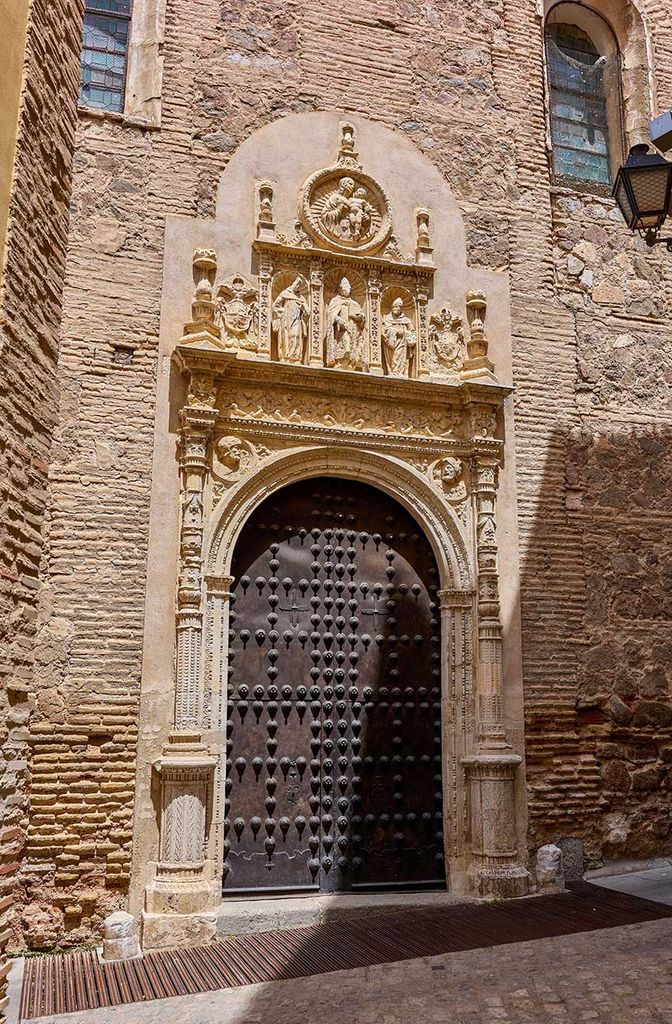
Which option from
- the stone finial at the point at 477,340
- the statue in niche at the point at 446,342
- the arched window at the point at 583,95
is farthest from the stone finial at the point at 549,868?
the arched window at the point at 583,95

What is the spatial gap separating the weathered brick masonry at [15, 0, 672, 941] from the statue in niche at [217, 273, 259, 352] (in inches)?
21.1

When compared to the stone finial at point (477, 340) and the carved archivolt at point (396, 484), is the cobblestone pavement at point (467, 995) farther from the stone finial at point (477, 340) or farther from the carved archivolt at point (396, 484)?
the stone finial at point (477, 340)

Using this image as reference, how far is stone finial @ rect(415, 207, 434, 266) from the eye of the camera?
7054 millimetres

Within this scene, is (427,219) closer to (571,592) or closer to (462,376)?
(462,376)

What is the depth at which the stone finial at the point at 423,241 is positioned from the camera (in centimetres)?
705

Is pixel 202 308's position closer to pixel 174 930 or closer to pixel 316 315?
pixel 316 315

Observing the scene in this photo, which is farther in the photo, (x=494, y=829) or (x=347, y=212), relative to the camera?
(x=347, y=212)

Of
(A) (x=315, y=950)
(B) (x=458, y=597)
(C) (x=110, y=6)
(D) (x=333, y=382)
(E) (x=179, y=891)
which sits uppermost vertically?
(C) (x=110, y=6)

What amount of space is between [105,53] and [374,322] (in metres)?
3.09

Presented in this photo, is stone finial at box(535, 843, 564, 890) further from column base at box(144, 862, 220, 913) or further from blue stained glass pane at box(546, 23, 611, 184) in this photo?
blue stained glass pane at box(546, 23, 611, 184)

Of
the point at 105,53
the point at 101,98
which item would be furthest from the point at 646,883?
the point at 105,53

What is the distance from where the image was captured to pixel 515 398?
712cm

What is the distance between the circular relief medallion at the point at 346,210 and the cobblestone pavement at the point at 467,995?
4.99 meters

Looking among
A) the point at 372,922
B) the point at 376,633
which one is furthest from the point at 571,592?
the point at 372,922
